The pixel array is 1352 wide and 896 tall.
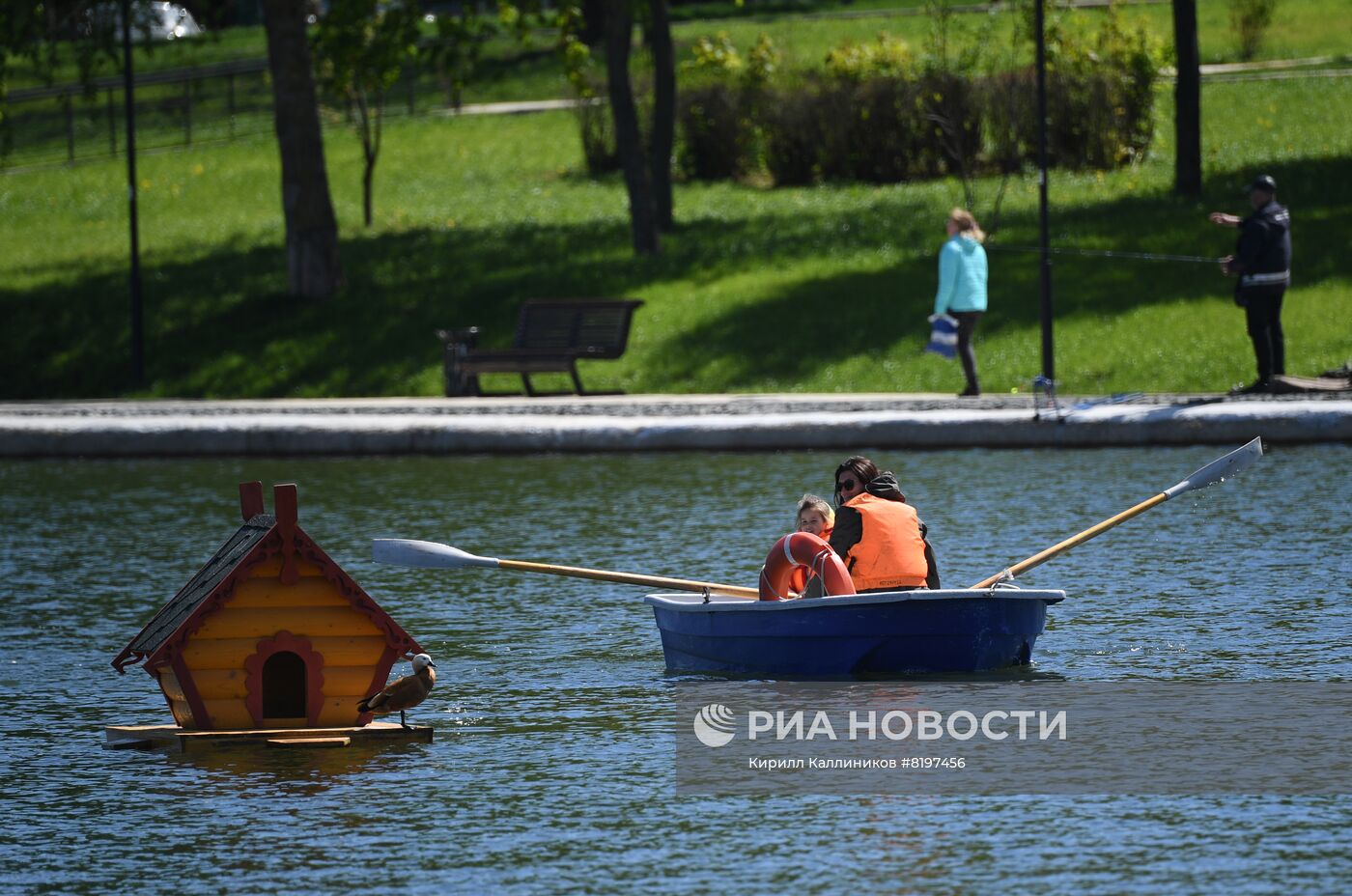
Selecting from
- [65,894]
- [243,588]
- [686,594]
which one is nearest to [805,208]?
[686,594]

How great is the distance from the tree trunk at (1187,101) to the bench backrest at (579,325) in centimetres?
823

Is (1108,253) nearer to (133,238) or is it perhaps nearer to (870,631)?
Result: (133,238)

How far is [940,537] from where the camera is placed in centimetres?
1573

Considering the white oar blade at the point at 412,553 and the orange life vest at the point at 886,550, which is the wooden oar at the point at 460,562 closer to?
the white oar blade at the point at 412,553

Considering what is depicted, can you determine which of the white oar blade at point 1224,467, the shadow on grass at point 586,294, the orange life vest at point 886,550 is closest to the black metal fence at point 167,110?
the shadow on grass at point 586,294

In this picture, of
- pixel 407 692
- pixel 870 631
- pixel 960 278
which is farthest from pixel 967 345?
pixel 407 692

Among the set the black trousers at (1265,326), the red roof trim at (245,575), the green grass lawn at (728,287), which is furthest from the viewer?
the green grass lawn at (728,287)

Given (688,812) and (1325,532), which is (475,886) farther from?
(1325,532)

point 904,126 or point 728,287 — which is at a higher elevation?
point 904,126

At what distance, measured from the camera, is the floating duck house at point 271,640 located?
994 cm

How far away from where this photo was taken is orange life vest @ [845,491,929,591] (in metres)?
11.2

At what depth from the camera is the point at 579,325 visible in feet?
82.3

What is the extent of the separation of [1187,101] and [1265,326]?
865 centimetres

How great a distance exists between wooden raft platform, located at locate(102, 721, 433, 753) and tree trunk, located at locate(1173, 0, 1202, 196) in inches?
794
